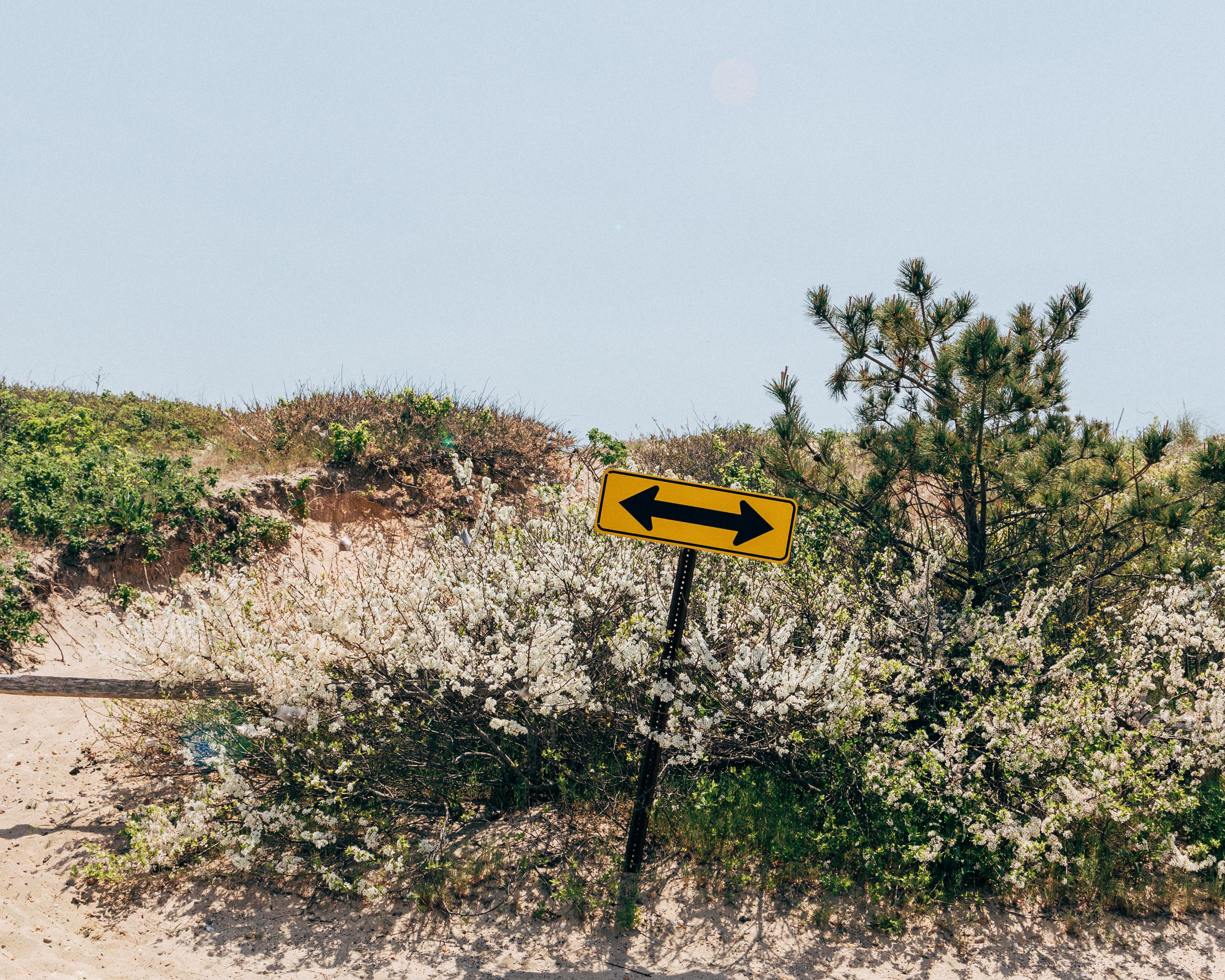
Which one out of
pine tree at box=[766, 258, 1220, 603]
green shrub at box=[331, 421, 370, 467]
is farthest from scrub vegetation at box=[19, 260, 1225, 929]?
green shrub at box=[331, 421, 370, 467]

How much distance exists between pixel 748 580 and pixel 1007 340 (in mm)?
3215

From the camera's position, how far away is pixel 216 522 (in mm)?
11836

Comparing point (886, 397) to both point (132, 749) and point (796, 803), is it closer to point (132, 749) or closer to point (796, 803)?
point (796, 803)

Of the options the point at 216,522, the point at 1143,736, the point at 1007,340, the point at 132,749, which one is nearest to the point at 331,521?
the point at 216,522

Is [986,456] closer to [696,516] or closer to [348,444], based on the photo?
[696,516]

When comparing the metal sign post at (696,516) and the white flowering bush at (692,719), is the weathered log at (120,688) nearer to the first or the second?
the white flowering bush at (692,719)

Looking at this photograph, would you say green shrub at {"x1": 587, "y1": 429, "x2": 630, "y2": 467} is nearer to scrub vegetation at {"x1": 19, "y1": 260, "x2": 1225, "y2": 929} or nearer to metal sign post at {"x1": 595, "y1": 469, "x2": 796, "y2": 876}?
scrub vegetation at {"x1": 19, "y1": 260, "x2": 1225, "y2": 929}

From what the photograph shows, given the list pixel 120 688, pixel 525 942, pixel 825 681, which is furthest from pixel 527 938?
pixel 120 688

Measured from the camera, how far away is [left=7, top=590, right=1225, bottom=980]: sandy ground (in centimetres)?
494

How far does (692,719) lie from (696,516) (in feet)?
6.02

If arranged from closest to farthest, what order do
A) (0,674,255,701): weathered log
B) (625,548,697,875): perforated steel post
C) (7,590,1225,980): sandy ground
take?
(7,590,1225,980): sandy ground, (625,548,697,875): perforated steel post, (0,674,255,701): weathered log

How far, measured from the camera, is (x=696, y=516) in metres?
4.82

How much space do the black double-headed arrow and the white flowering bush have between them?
1.07 m

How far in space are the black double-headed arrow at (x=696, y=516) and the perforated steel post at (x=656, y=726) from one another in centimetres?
26
